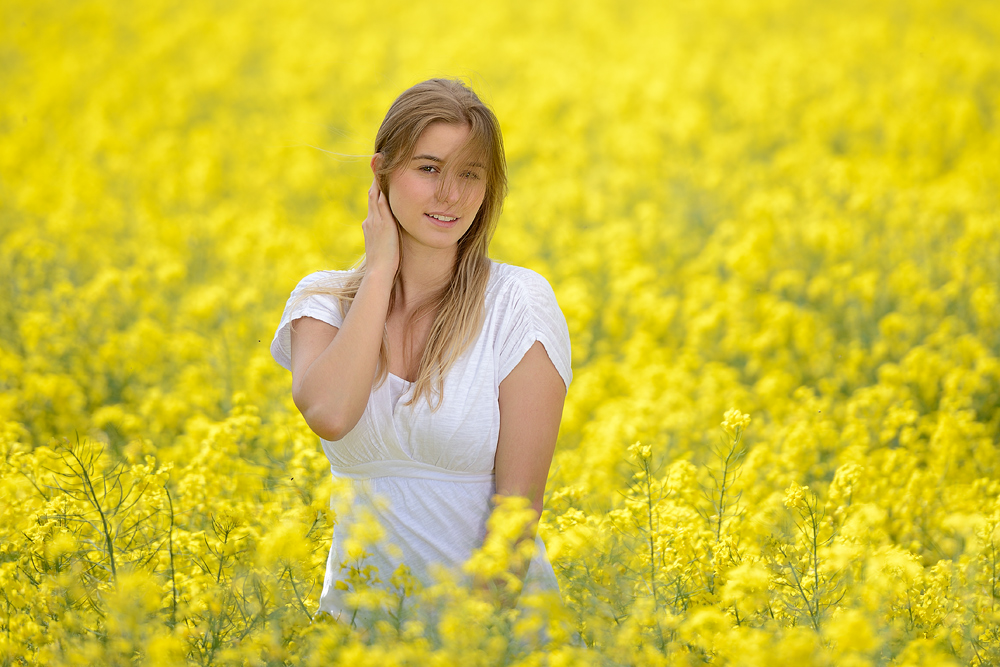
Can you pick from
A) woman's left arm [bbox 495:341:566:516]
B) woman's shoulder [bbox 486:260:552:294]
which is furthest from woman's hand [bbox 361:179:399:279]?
woman's left arm [bbox 495:341:566:516]

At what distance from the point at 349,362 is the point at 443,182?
51 cm

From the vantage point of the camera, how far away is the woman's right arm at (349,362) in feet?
6.34

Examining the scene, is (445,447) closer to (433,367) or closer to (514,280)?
(433,367)

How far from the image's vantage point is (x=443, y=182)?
2049 millimetres

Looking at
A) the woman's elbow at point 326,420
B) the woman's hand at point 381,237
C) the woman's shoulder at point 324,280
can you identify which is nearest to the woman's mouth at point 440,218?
the woman's hand at point 381,237

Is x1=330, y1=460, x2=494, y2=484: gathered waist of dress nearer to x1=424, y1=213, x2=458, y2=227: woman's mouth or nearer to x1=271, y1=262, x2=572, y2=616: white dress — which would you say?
x1=271, y1=262, x2=572, y2=616: white dress

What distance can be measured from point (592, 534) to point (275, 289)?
487 centimetres

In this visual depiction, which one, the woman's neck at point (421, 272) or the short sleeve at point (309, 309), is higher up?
the woman's neck at point (421, 272)

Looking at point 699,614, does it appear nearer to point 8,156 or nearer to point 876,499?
point 876,499

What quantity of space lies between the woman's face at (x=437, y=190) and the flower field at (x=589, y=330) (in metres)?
0.56

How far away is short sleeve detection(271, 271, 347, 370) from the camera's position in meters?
2.13

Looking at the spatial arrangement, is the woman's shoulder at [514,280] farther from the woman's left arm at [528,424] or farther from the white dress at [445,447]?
the woman's left arm at [528,424]

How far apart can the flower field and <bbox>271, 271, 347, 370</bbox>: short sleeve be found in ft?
1.51

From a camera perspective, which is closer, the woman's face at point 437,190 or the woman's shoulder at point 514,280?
the woman's face at point 437,190
